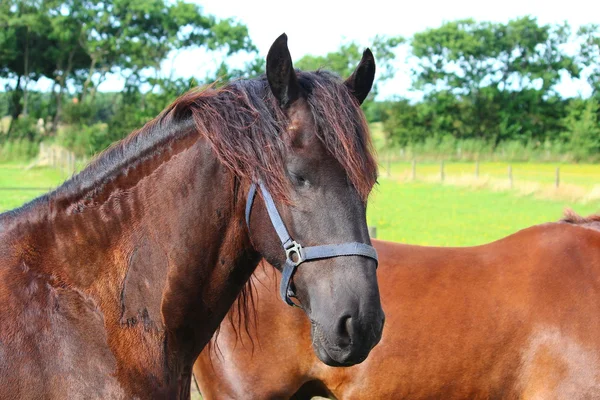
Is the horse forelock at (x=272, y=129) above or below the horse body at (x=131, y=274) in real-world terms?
above

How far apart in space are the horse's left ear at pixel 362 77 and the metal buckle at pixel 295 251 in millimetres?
597

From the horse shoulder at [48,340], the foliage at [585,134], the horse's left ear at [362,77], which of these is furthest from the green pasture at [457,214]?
the foliage at [585,134]

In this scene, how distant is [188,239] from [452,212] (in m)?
15.5

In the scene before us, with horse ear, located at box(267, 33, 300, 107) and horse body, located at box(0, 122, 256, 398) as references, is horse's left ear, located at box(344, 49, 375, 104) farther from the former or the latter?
horse body, located at box(0, 122, 256, 398)

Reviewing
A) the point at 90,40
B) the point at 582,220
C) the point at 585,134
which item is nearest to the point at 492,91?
the point at 585,134

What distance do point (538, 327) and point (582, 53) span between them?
48.4 meters

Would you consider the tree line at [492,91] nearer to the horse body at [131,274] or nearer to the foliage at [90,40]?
the foliage at [90,40]

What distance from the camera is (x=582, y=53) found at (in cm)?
4597

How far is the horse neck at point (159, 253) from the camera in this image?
80.0 inches

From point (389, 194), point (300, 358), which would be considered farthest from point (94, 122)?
point (300, 358)

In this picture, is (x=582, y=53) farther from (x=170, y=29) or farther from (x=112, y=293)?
(x=112, y=293)

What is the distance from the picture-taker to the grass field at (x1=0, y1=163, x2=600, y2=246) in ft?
41.5

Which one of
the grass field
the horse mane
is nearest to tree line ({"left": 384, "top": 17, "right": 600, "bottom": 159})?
the grass field

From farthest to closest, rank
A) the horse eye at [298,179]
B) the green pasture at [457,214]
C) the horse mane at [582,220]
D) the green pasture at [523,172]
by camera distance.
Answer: the green pasture at [523,172] < the green pasture at [457,214] < the horse mane at [582,220] < the horse eye at [298,179]
